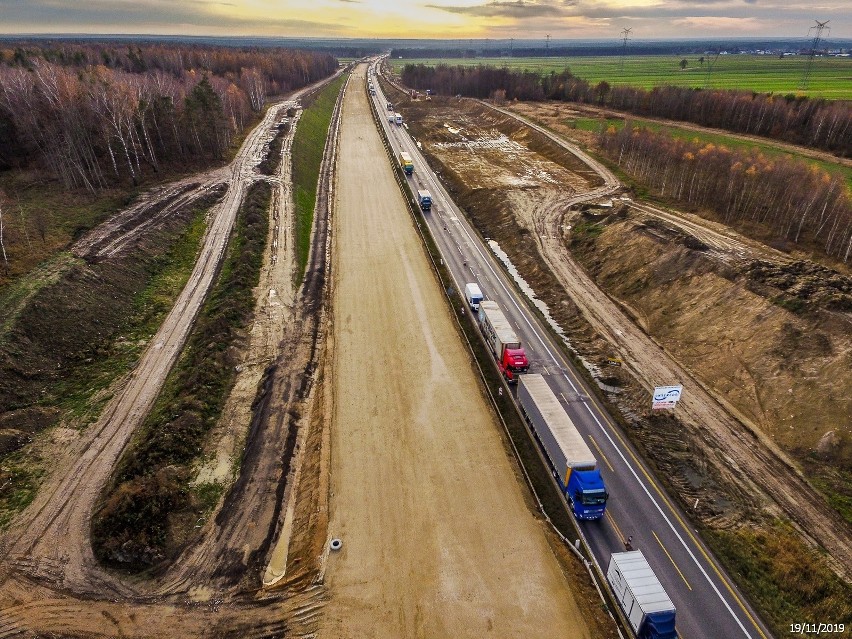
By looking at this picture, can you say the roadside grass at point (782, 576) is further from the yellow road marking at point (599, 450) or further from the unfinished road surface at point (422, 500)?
the unfinished road surface at point (422, 500)

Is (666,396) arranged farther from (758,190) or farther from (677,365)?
(758,190)

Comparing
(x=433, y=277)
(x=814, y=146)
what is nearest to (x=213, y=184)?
(x=433, y=277)

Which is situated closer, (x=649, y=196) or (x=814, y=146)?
(x=649, y=196)

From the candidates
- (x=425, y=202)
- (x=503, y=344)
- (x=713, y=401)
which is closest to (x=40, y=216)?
(x=425, y=202)

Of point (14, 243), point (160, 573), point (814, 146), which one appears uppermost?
point (814, 146)

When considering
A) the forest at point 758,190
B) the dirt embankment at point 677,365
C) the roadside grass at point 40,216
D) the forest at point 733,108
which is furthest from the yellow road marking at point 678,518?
the forest at point 733,108

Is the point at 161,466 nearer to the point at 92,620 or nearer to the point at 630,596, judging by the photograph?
the point at 92,620
